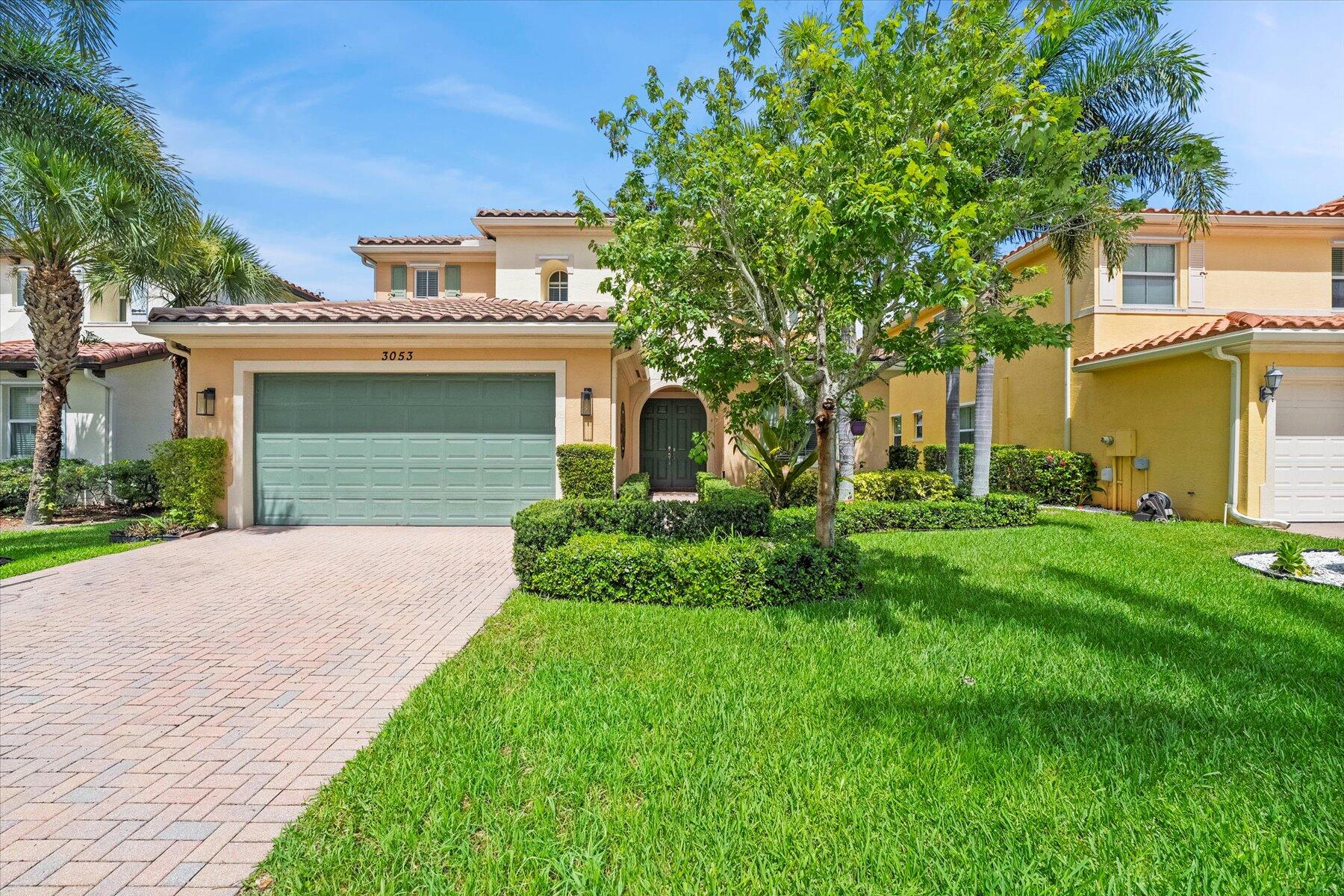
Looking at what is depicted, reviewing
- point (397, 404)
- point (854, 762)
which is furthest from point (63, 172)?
point (854, 762)

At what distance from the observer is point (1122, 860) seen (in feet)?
7.98

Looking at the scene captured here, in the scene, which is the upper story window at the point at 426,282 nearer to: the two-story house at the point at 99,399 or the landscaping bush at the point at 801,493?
the two-story house at the point at 99,399

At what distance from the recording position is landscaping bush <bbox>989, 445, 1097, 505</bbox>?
46.2ft

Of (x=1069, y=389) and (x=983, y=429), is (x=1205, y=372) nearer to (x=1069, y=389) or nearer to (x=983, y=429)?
(x=1069, y=389)

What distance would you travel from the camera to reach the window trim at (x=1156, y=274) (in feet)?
46.3

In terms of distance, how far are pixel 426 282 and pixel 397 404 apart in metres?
8.78

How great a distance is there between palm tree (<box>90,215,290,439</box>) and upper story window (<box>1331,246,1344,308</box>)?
86.4ft

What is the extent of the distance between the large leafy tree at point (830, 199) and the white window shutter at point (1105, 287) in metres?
9.13

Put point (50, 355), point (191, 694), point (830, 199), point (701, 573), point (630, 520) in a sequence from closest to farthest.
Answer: point (191, 694) < point (830, 199) < point (701, 573) < point (630, 520) < point (50, 355)

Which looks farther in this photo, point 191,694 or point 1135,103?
point 1135,103

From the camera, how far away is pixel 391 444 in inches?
434

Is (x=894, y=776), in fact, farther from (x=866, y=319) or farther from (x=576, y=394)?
(x=576, y=394)

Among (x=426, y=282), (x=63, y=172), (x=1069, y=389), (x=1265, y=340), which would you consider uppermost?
(x=426, y=282)

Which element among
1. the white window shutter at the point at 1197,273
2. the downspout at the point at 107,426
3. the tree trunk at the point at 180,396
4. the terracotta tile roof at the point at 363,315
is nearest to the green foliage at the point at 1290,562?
the terracotta tile roof at the point at 363,315
